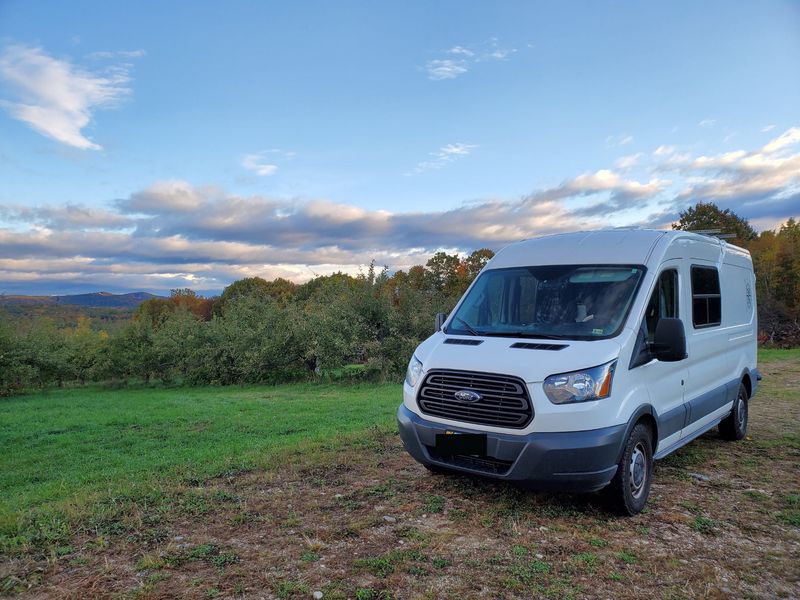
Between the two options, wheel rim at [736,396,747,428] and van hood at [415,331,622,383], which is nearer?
van hood at [415,331,622,383]

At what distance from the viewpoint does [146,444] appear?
894 centimetres

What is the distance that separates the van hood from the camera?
4105mm

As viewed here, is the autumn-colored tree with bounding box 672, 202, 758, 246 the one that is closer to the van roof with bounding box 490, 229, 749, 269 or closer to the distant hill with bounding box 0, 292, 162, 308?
the van roof with bounding box 490, 229, 749, 269

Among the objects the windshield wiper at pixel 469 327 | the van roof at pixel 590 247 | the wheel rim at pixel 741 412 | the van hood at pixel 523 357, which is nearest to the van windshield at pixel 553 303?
the windshield wiper at pixel 469 327

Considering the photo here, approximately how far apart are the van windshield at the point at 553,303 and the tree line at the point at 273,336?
14138 mm

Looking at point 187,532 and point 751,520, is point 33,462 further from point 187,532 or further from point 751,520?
point 751,520

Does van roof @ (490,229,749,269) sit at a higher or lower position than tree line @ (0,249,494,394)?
higher

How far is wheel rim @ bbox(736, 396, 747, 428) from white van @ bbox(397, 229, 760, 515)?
44.5 inches

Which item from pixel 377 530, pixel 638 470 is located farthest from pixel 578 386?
pixel 377 530

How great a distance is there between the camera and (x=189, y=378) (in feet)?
86.4

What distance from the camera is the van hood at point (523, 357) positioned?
13.5 feet

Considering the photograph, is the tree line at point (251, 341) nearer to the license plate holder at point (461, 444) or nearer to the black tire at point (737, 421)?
→ the black tire at point (737, 421)

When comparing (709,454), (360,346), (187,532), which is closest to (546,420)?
(187,532)

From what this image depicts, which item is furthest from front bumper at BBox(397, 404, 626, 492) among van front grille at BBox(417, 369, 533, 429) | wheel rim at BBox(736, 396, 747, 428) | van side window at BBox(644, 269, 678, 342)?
wheel rim at BBox(736, 396, 747, 428)
